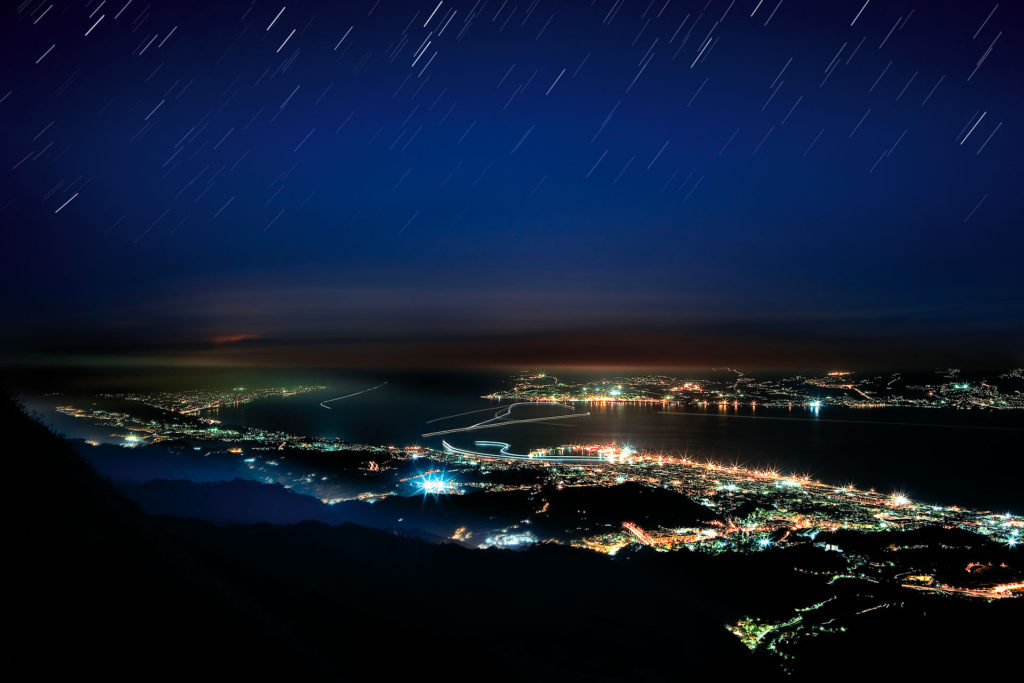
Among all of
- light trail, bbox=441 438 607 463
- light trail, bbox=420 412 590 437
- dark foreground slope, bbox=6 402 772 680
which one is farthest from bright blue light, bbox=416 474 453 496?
light trail, bbox=420 412 590 437

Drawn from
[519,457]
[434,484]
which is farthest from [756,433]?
[434,484]

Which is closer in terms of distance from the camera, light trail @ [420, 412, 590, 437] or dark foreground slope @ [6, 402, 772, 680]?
dark foreground slope @ [6, 402, 772, 680]

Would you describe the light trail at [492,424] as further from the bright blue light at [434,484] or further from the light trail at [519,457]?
the bright blue light at [434,484]

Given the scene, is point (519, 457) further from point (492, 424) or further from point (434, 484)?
point (492, 424)

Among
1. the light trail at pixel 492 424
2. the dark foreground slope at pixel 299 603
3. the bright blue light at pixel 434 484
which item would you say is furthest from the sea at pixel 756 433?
the dark foreground slope at pixel 299 603

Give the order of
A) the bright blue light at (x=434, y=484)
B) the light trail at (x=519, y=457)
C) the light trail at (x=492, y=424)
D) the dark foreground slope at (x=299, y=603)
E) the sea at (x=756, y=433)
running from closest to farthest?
the dark foreground slope at (x=299, y=603), the bright blue light at (x=434, y=484), the sea at (x=756, y=433), the light trail at (x=519, y=457), the light trail at (x=492, y=424)

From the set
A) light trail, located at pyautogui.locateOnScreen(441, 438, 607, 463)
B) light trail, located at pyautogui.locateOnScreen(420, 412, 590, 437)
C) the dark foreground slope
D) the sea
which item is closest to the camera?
the dark foreground slope

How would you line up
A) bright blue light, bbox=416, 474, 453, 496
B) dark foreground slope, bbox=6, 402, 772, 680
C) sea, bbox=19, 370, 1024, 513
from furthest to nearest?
sea, bbox=19, 370, 1024, 513 → bright blue light, bbox=416, 474, 453, 496 → dark foreground slope, bbox=6, 402, 772, 680

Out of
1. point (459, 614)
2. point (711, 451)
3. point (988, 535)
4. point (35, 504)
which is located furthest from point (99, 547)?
point (711, 451)

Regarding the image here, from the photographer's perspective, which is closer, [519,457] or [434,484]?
[434,484]

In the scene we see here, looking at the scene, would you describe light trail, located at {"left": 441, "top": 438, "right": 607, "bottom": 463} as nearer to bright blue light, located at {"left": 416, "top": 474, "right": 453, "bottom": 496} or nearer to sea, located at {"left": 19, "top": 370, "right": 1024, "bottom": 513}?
sea, located at {"left": 19, "top": 370, "right": 1024, "bottom": 513}
